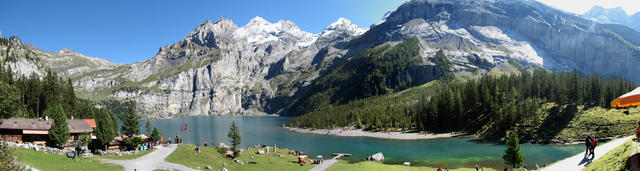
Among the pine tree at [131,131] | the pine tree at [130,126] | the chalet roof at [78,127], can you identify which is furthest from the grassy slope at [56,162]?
the chalet roof at [78,127]

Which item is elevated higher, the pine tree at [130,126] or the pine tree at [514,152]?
the pine tree at [130,126]

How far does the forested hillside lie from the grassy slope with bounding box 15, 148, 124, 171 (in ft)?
348

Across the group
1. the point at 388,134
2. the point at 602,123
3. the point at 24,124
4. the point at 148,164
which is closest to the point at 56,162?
the point at 148,164

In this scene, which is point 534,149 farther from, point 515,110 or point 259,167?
point 259,167

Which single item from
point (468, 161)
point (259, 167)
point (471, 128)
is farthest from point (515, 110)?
point (259, 167)

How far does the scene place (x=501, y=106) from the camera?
108m

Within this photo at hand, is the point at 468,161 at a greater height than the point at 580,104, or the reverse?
the point at 580,104

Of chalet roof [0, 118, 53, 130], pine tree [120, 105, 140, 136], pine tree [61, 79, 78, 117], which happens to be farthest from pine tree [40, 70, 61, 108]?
pine tree [120, 105, 140, 136]

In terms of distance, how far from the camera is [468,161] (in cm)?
6500

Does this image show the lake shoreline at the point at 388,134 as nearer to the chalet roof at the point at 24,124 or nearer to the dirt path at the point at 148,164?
the dirt path at the point at 148,164

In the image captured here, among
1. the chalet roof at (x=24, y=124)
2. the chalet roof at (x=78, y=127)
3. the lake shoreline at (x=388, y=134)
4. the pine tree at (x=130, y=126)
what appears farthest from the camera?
the lake shoreline at (x=388, y=134)

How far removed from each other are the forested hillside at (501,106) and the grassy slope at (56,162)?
106 meters

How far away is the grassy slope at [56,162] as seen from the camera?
33631 millimetres

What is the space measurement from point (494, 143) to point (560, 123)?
20.8 metres
